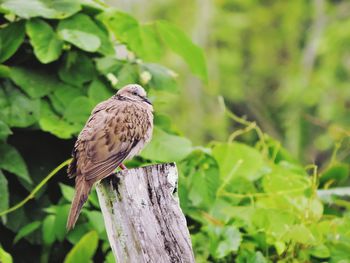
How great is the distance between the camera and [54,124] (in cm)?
464

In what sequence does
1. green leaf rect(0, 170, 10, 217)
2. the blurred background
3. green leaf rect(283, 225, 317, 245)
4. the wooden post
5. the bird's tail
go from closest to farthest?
the wooden post, the bird's tail, green leaf rect(283, 225, 317, 245), green leaf rect(0, 170, 10, 217), the blurred background

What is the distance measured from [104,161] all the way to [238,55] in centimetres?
1997

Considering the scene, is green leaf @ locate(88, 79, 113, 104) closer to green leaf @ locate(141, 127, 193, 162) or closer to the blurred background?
green leaf @ locate(141, 127, 193, 162)

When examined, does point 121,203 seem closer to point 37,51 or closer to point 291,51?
point 37,51

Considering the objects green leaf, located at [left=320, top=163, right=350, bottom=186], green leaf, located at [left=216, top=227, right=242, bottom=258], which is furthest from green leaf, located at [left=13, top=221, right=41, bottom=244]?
green leaf, located at [left=320, top=163, right=350, bottom=186]

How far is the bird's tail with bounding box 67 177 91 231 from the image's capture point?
3.30 m

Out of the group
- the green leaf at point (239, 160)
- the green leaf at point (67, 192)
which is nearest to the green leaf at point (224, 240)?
the green leaf at point (239, 160)

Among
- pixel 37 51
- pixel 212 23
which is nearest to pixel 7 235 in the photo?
pixel 37 51

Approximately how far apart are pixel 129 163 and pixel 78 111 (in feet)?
1.48

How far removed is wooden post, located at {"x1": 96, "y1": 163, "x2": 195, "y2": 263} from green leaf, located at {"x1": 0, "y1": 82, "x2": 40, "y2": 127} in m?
1.53

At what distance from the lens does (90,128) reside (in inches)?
145

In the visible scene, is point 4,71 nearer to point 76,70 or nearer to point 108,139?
point 76,70

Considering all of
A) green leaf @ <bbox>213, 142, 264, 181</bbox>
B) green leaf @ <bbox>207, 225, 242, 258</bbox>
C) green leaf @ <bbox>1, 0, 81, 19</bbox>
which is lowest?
green leaf @ <bbox>207, 225, 242, 258</bbox>

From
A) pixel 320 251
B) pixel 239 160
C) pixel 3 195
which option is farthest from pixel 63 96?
pixel 320 251
